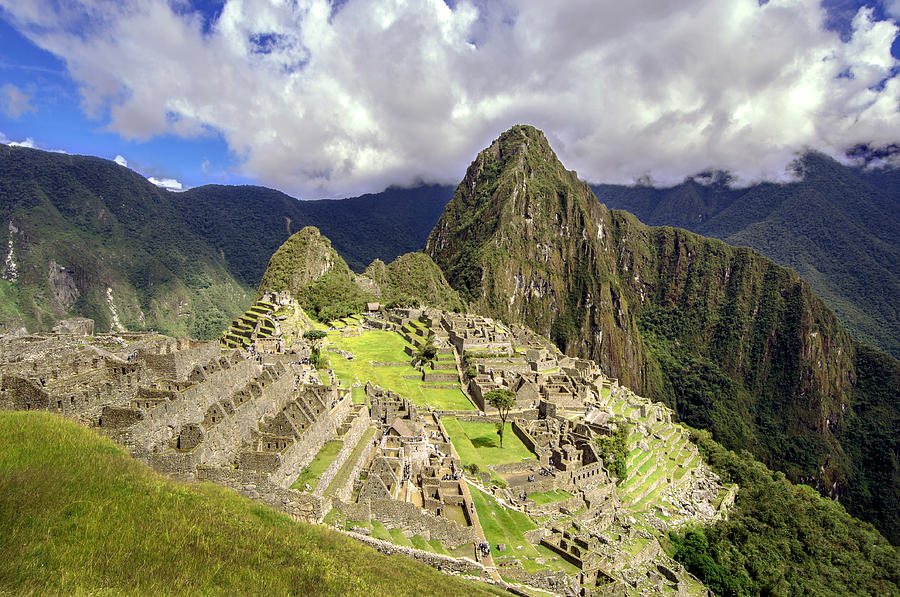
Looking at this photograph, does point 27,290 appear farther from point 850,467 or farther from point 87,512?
point 850,467

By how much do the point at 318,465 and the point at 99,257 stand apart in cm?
14923

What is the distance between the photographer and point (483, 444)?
33.9 meters

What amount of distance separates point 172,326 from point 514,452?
122450mm

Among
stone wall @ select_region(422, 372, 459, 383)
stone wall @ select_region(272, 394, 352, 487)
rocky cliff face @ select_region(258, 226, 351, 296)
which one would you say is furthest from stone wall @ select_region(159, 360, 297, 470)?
rocky cliff face @ select_region(258, 226, 351, 296)

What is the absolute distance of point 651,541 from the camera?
97.8 feet

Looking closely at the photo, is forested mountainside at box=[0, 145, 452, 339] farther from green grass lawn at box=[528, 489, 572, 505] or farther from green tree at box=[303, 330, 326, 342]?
green grass lawn at box=[528, 489, 572, 505]

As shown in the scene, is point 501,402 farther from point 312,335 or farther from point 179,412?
point 312,335

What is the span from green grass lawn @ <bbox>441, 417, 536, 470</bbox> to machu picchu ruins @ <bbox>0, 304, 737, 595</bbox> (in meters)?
0.20

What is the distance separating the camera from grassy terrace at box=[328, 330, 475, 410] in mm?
41312

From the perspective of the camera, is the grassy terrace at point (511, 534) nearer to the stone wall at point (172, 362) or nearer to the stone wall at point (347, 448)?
the stone wall at point (347, 448)

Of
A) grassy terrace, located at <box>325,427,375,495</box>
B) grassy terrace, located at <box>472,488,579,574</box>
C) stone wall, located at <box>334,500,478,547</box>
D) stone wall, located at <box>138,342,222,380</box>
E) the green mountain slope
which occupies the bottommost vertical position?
grassy terrace, located at <box>472,488,579,574</box>

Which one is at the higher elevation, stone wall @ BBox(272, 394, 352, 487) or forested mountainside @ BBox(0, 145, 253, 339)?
forested mountainside @ BBox(0, 145, 253, 339)

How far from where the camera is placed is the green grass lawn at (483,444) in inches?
1209

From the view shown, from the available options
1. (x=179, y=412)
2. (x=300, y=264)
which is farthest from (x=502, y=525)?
(x=300, y=264)
